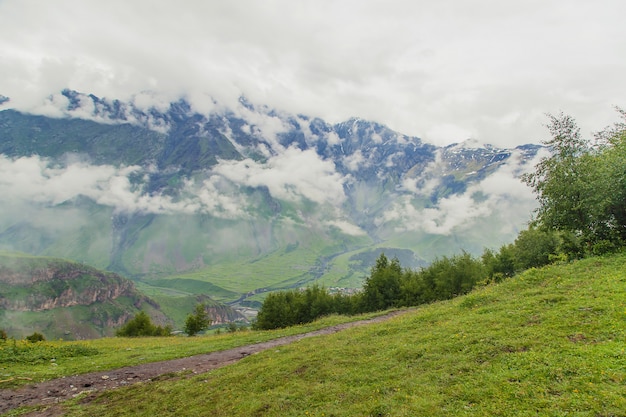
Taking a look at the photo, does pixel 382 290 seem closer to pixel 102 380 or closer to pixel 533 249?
pixel 533 249

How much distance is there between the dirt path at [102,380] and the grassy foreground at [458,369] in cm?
252


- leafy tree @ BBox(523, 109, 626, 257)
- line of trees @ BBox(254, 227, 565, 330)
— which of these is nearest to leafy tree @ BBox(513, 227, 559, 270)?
line of trees @ BBox(254, 227, 565, 330)

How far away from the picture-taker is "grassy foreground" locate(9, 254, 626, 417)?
38.3ft

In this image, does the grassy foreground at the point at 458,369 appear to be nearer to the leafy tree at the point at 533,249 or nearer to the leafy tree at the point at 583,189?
the leafy tree at the point at 583,189

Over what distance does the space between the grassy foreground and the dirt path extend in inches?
99.3

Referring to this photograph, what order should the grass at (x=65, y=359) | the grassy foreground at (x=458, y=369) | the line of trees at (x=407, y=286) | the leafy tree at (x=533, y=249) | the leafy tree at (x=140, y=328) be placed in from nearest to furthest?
the grassy foreground at (x=458, y=369), the grass at (x=65, y=359), the leafy tree at (x=533, y=249), the line of trees at (x=407, y=286), the leafy tree at (x=140, y=328)

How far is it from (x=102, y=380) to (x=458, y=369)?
23.9 meters

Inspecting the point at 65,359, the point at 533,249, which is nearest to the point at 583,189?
the point at 533,249

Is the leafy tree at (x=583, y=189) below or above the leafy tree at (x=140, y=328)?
above

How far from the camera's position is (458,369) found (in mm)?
14703

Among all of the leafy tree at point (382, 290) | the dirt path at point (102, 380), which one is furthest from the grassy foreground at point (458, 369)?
the leafy tree at point (382, 290)

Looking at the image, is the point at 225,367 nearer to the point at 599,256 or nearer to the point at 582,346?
the point at 582,346

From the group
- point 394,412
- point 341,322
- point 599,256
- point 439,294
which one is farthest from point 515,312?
point 439,294

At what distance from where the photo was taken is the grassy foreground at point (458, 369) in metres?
11.7
